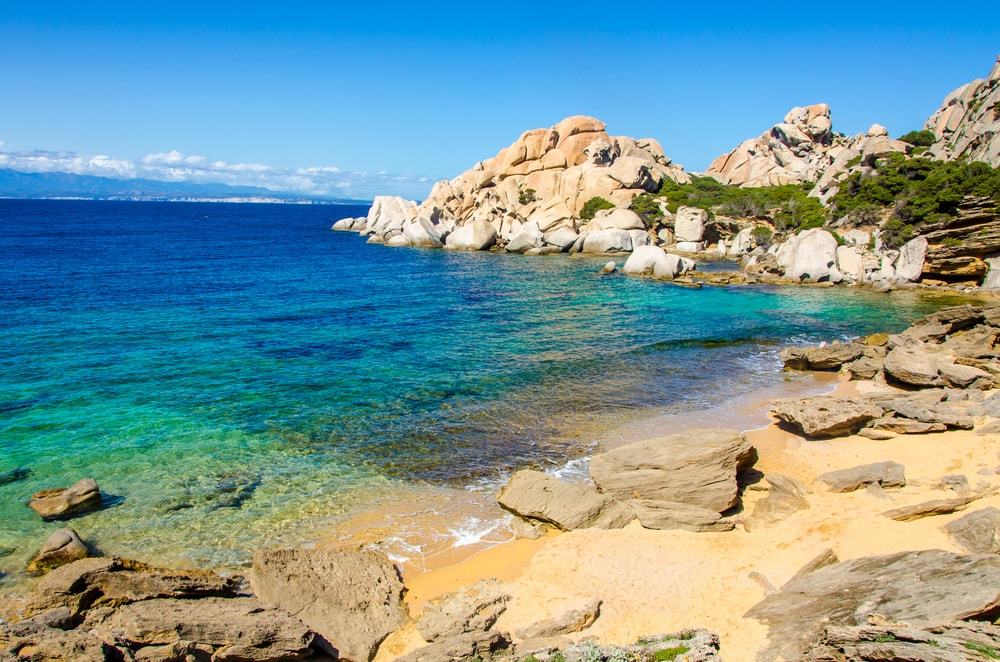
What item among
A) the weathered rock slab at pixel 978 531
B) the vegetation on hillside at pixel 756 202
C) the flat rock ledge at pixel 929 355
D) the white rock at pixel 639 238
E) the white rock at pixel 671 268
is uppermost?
the vegetation on hillside at pixel 756 202

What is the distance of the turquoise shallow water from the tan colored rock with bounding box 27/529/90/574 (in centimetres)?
50

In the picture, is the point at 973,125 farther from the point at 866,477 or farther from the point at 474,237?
the point at 866,477

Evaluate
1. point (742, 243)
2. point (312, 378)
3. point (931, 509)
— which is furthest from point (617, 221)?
point (931, 509)

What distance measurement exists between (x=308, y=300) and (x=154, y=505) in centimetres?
2604

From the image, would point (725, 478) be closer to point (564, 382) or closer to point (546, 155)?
point (564, 382)

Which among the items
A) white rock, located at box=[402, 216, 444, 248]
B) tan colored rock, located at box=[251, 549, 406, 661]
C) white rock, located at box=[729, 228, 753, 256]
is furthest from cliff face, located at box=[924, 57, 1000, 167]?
tan colored rock, located at box=[251, 549, 406, 661]

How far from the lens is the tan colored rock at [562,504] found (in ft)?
43.6

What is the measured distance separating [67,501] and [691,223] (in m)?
65.4

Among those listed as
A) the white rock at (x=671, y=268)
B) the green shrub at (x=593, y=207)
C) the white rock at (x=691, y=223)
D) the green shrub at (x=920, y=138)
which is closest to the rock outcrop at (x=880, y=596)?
the white rock at (x=671, y=268)

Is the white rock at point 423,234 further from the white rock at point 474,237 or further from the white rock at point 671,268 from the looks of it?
the white rock at point 671,268

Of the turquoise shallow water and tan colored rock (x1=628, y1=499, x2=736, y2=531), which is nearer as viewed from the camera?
tan colored rock (x1=628, y1=499, x2=736, y2=531)

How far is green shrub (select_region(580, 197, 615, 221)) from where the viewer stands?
75.7 m

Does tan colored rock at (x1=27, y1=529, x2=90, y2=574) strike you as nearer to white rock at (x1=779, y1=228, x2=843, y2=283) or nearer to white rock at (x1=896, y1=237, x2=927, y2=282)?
white rock at (x1=779, y1=228, x2=843, y2=283)

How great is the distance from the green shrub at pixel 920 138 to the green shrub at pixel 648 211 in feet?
92.7
